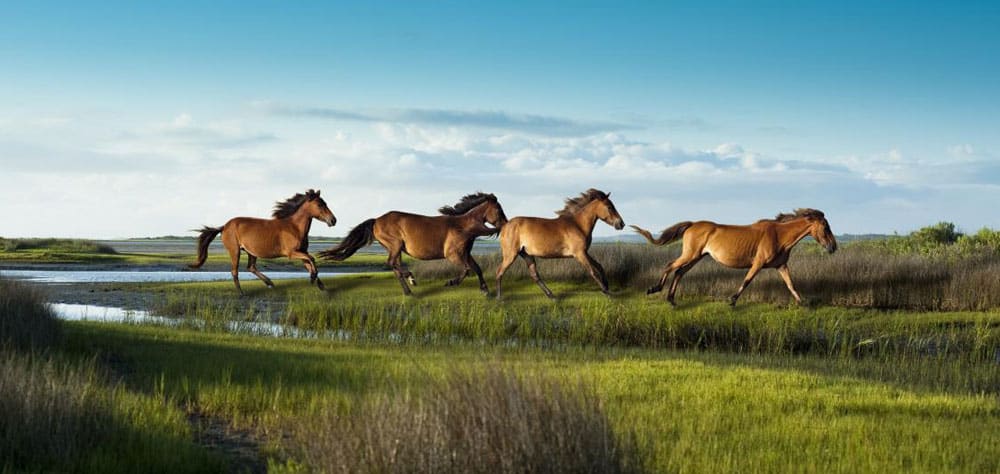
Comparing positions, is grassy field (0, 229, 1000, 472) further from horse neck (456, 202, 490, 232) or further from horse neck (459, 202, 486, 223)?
horse neck (459, 202, 486, 223)

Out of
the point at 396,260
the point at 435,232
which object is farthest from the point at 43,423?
the point at 396,260

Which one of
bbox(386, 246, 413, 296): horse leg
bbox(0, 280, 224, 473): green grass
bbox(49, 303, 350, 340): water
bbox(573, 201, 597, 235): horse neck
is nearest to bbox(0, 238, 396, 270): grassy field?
bbox(49, 303, 350, 340): water

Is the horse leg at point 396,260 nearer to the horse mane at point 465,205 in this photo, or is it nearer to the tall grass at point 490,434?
the horse mane at point 465,205

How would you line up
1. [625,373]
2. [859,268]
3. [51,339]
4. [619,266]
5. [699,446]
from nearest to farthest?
[699,446]
[625,373]
[51,339]
[859,268]
[619,266]

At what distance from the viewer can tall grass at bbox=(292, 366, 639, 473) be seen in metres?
4.99

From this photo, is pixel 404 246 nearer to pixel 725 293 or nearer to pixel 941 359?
pixel 725 293

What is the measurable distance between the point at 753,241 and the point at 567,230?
12.0 ft

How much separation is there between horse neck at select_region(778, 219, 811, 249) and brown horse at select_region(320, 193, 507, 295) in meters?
5.71

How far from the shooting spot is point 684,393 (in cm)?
1000

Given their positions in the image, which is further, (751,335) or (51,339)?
(751,335)

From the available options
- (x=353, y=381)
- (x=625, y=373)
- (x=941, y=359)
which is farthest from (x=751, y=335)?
(x=353, y=381)

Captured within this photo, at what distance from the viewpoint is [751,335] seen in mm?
16906

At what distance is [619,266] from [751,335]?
269 inches

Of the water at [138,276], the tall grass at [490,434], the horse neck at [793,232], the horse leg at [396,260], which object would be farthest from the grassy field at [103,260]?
the tall grass at [490,434]
